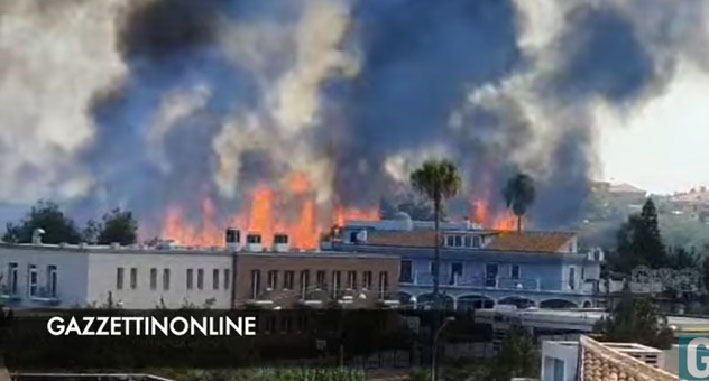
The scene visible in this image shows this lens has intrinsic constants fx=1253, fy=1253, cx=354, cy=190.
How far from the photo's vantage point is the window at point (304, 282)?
4.21 m

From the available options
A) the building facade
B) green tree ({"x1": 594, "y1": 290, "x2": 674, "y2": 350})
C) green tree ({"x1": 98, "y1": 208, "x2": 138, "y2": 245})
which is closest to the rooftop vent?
the building facade

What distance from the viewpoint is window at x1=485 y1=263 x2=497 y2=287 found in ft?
14.0

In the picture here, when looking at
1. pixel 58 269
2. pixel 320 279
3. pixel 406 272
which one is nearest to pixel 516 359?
pixel 406 272

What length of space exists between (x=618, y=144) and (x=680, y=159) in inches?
9.2

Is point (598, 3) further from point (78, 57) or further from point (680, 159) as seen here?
point (78, 57)

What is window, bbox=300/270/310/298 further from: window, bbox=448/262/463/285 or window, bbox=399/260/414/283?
window, bbox=448/262/463/285

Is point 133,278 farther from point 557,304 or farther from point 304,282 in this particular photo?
point 557,304

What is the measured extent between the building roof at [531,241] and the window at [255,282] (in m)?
0.78

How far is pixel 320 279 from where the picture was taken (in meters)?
4.23

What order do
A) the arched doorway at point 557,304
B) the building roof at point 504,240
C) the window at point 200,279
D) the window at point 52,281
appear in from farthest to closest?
the arched doorway at point 557,304
the building roof at point 504,240
the window at point 200,279
the window at point 52,281

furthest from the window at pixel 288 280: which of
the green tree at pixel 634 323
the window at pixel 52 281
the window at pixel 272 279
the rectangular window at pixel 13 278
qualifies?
the green tree at pixel 634 323

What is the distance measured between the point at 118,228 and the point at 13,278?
1.21ft

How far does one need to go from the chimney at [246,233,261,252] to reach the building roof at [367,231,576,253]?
37 centimetres

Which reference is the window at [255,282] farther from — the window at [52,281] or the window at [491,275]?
the window at [491,275]
